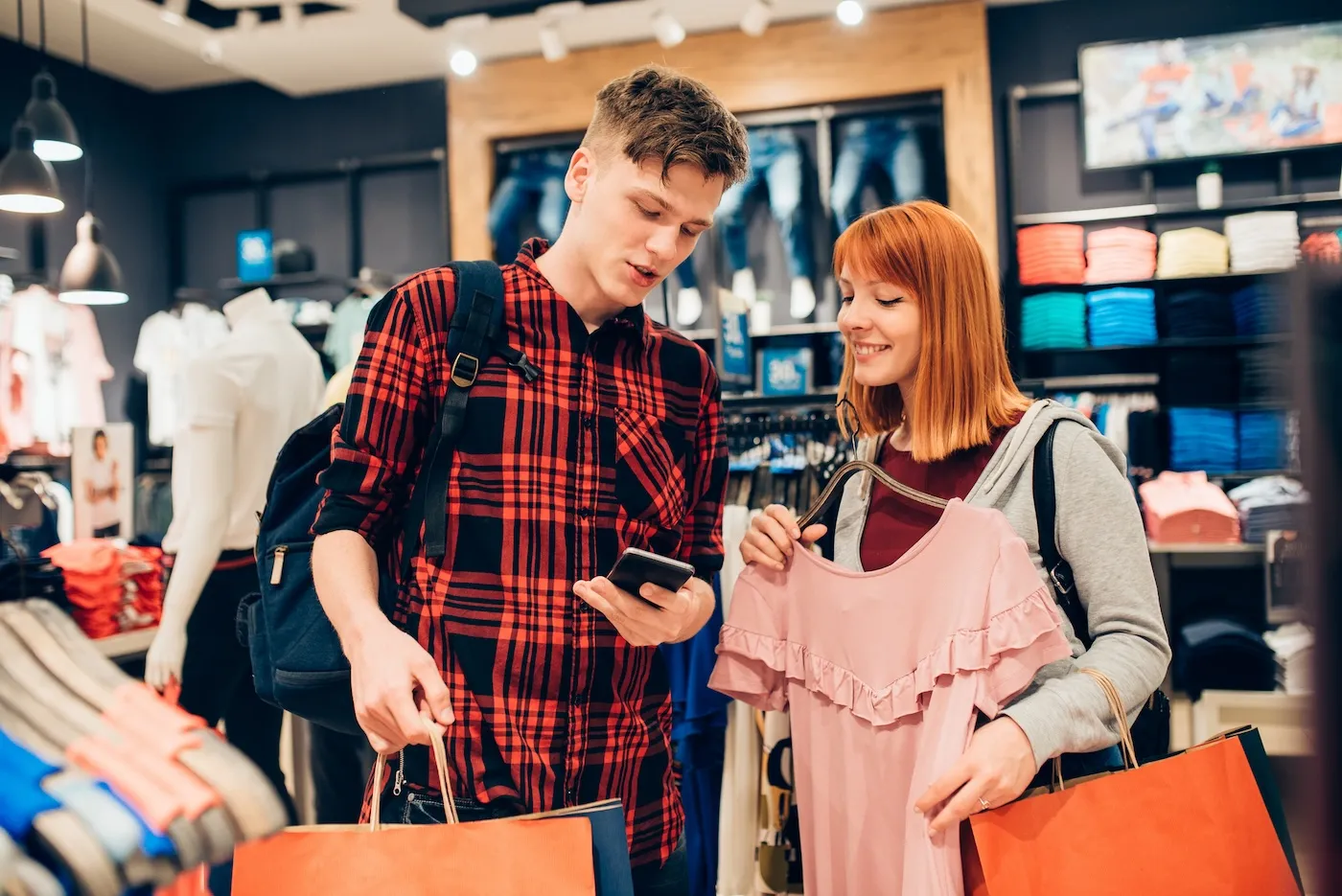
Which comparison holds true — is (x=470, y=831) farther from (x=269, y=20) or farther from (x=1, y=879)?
(x=269, y=20)

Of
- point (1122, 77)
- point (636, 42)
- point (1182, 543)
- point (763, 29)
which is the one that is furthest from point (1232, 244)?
point (636, 42)

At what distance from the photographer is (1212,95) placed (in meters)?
4.69

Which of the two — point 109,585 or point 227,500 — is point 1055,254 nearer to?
point 227,500

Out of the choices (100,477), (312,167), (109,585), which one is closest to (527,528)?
(109,585)

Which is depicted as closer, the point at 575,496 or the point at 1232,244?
the point at 575,496

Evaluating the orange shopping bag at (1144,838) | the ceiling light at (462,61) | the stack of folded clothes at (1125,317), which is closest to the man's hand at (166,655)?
the orange shopping bag at (1144,838)

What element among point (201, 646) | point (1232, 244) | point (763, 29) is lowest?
point (201, 646)

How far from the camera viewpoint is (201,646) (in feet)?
8.87

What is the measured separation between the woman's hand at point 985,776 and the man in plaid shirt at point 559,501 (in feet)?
1.15

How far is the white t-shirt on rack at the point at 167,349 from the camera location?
18.9ft

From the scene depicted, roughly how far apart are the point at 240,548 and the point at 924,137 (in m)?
4.09

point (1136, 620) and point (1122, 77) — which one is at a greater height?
point (1122, 77)

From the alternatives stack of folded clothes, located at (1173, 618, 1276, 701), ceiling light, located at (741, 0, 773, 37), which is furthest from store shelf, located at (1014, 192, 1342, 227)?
stack of folded clothes, located at (1173, 618, 1276, 701)

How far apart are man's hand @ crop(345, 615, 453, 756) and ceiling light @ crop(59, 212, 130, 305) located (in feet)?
13.1
